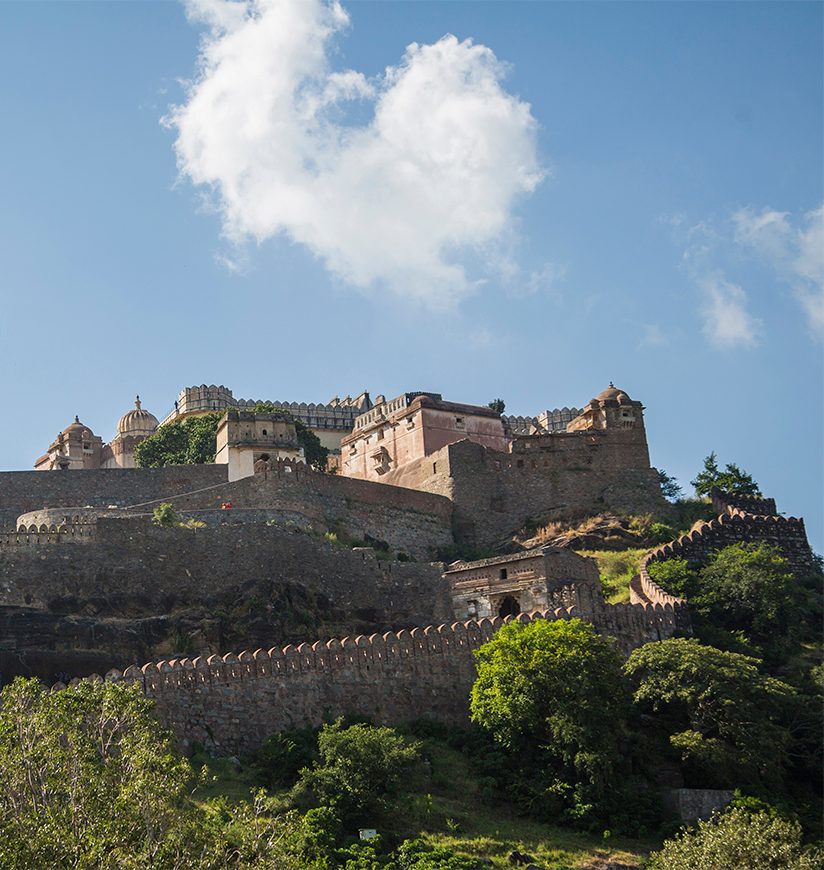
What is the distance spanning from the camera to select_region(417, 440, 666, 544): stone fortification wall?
60781mm

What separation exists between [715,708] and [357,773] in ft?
34.9

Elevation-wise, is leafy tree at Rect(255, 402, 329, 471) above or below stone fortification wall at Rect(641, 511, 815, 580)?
above

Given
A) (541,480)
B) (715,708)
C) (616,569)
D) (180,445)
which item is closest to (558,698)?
(715,708)

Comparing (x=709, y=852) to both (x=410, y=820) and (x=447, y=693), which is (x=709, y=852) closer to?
(x=410, y=820)

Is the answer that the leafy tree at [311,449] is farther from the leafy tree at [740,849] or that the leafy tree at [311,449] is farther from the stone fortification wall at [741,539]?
the leafy tree at [740,849]

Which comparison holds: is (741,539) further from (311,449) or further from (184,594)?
(311,449)

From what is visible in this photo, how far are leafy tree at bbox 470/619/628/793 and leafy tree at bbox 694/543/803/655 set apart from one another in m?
8.97

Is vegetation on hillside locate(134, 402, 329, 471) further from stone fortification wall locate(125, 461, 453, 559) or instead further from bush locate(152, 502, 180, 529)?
bush locate(152, 502, 180, 529)

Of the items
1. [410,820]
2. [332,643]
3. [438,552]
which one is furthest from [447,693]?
[438,552]

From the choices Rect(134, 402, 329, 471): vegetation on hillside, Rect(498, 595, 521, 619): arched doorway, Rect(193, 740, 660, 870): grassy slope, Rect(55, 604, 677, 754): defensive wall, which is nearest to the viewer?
Rect(193, 740, 660, 870): grassy slope

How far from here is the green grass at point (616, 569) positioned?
49.5m

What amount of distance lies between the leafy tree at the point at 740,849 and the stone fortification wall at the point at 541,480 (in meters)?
27.1

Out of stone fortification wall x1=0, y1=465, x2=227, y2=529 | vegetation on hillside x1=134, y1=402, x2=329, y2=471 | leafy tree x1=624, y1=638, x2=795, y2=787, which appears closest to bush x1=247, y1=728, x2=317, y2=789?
leafy tree x1=624, y1=638, x2=795, y2=787

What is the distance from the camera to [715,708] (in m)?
38.8
